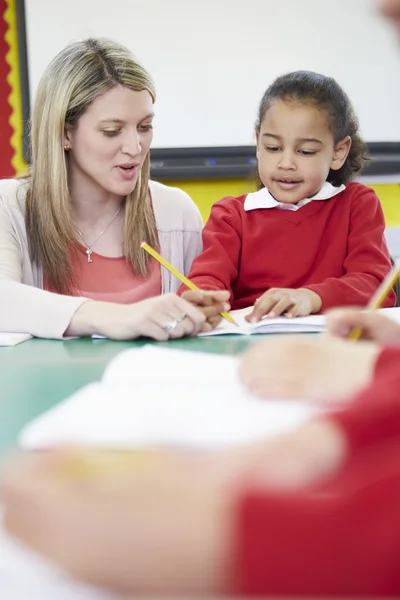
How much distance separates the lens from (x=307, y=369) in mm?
547

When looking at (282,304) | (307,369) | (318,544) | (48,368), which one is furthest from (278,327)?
(318,544)

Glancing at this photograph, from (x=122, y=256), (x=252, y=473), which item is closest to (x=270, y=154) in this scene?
(x=122, y=256)

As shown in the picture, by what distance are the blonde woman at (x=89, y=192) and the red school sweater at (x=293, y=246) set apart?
0.48 ft

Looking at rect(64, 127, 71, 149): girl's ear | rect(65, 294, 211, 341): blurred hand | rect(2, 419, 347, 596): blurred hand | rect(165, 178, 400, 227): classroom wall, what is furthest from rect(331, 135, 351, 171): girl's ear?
rect(2, 419, 347, 596): blurred hand

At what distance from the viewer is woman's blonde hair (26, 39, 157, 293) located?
59.3 inches

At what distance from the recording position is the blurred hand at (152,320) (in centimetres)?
111

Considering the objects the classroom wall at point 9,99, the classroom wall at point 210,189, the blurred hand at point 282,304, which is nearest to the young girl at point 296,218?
the blurred hand at point 282,304

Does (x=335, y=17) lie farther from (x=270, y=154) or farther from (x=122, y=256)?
(x=122, y=256)

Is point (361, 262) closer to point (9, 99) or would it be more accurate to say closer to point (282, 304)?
point (282, 304)

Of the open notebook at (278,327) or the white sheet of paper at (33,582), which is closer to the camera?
the white sheet of paper at (33,582)

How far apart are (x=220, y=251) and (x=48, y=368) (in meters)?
0.66

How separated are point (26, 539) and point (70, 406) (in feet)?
0.83

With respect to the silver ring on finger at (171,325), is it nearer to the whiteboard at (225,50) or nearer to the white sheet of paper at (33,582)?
the white sheet of paper at (33,582)

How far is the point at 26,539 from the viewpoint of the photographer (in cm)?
28
